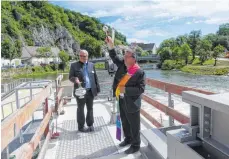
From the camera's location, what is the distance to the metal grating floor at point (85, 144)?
3665mm

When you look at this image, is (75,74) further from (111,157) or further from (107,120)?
(111,157)

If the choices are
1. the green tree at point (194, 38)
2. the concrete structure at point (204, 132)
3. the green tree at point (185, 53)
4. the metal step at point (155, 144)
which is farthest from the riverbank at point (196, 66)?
the concrete structure at point (204, 132)

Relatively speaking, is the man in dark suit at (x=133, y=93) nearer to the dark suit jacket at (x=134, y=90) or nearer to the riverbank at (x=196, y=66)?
the dark suit jacket at (x=134, y=90)

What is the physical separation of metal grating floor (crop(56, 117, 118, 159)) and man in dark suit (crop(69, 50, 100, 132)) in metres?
0.22

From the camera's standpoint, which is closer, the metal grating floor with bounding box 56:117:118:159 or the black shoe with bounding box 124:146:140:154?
the black shoe with bounding box 124:146:140:154

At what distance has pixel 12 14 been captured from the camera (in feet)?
386

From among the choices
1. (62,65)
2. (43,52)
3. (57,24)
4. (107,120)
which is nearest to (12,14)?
(57,24)

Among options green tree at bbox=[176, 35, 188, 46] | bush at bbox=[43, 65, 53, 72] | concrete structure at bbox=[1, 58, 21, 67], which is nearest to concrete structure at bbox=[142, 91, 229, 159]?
concrete structure at bbox=[1, 58, 21, 67]

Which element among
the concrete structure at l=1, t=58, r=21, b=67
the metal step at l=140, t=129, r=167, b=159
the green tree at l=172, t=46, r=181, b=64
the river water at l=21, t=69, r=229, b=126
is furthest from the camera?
the green tree at l=172, t=46, r=181, b=64

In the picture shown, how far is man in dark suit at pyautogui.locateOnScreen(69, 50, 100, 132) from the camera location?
460 centimetres

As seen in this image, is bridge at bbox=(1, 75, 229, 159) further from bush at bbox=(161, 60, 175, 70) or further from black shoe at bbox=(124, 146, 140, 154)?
bush at bbox=(161, 60, 175, 70)

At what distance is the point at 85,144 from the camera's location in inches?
160

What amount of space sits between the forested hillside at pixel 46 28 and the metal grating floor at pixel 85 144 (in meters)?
99.1

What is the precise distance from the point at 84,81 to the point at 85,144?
3.76ft
